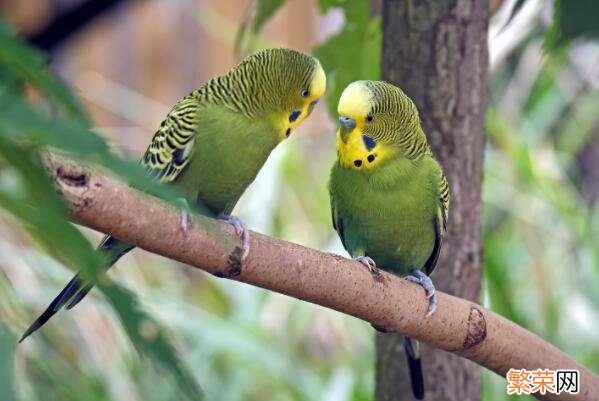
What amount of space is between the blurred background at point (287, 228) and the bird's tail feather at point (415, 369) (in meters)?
0.48

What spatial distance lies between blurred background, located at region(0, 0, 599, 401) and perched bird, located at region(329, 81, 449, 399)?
1.64 feet

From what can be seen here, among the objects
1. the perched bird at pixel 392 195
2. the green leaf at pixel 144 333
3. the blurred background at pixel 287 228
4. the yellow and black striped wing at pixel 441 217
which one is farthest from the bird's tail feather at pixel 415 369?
the green leaf at pixel 144 333

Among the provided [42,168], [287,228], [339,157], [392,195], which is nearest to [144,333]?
[42,168]

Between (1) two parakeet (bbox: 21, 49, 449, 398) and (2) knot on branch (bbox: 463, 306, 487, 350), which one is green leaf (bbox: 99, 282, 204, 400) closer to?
(1) two parakeet (bbox: 21, 49, 449, 398)

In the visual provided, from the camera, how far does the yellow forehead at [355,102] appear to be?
0.86 m

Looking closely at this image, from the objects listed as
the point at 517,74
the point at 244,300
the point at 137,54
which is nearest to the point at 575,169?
the point at 517,74

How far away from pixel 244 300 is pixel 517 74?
997 mm

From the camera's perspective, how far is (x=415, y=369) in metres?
1.14

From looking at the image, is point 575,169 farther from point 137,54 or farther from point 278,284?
point 278,284

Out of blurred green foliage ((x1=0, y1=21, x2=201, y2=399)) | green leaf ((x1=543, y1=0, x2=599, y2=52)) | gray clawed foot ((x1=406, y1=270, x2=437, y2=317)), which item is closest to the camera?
blurred green foliage ((x1=0, y1=21, x2=201, y2=399))

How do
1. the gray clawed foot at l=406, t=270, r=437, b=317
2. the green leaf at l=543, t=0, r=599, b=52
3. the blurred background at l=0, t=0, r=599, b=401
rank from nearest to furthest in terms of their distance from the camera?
the green leaf at l=543, t=0, r=599, b=52 < the gray clawed foot at l=406, t=270, r=437, b=317 < the blurred background at l=0, t=0, r=599, b=401

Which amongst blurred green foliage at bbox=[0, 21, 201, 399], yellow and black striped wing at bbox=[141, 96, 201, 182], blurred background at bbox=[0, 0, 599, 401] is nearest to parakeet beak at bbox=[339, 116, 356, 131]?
yellow and black striped wing at bbox=[141, 96, 201, 182]

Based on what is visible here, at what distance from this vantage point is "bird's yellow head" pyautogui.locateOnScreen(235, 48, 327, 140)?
0.87 meters

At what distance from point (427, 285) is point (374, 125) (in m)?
0.22
